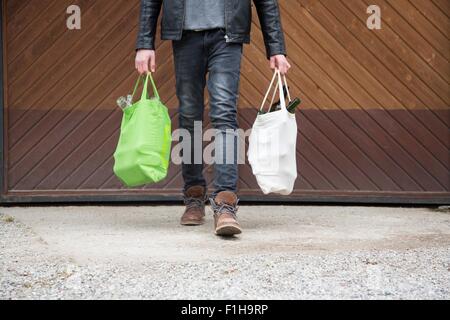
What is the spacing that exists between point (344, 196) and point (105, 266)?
286 centimetres

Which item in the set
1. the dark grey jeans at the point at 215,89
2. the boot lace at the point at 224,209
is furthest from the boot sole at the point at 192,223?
the boot lace at the point at 224,209

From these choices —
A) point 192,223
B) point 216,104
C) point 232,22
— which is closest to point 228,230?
point 192,223

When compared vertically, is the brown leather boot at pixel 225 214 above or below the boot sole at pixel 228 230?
above

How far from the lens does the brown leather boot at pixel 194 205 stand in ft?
16.6

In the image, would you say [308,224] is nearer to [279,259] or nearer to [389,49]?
[279,259]

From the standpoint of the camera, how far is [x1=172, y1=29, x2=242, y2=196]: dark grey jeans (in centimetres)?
469

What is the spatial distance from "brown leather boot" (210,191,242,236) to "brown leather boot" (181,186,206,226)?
383mm

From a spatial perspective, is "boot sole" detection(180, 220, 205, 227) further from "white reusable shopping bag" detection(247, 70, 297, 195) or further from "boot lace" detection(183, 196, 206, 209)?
"white reusable shopping bag" detection(247, 70, 297, 195)

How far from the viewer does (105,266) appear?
389 centimetres

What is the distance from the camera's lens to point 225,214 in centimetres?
458

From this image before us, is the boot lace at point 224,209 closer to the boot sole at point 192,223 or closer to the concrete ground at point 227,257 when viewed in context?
the concrete ground at point 227,257

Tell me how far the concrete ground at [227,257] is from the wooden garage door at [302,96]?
61 centimetres

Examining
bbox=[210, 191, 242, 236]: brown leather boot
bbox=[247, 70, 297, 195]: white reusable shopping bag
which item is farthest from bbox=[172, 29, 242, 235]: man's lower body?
bbox=[247, 70, 297, 195]: white reusable shopping bag
